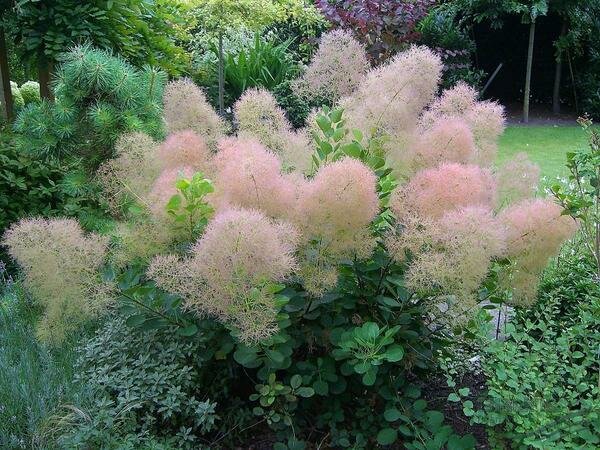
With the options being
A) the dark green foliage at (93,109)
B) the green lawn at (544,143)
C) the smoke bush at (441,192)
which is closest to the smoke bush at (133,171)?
the dark green foliage at (93,109)

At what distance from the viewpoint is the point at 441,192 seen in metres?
1.97

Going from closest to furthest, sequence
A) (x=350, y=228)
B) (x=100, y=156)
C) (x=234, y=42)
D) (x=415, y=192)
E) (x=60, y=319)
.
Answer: (x=350, y=228), (x=415, y=192), (x=60, y=319), (x=100, y=156), (x=234, y=42)

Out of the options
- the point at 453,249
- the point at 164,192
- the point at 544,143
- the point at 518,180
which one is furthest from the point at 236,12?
the point at 544,143

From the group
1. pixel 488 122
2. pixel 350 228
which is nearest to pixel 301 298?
pixel 350 228

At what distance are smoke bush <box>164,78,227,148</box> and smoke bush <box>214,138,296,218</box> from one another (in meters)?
0.52

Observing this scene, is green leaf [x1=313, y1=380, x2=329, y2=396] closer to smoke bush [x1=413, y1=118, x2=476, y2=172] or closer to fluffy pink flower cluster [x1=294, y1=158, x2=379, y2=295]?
fluffy pink flower cluster [x1=294, y1=158, x2=379, y2=295]

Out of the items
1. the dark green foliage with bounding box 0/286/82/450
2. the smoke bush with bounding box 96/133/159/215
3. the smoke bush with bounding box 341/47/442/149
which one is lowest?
the dark green foliage with bounding box 0/286/82/450

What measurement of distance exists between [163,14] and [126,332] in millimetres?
3542

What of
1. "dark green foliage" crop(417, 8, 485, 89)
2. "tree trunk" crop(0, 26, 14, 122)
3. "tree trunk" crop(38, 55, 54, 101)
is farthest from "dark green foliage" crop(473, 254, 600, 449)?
"dark green foliage" crop(417, 8, 485, 89)

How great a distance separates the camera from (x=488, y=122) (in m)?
2.42

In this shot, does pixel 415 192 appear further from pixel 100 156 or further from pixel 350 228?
pixel 100 156

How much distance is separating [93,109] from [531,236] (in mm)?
2339

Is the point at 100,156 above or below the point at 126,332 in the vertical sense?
above

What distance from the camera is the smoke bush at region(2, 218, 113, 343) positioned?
2.09 metres
